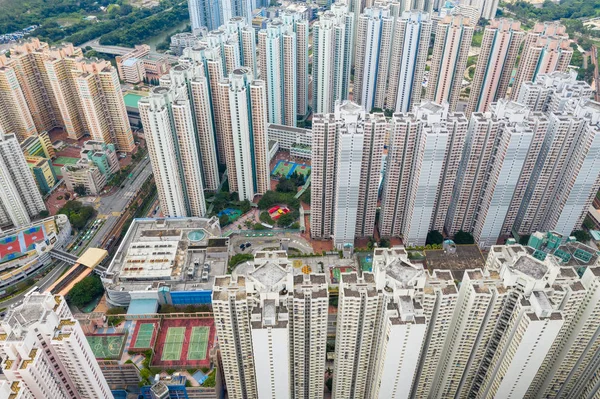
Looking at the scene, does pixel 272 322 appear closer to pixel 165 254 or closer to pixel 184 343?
pixel 184 343

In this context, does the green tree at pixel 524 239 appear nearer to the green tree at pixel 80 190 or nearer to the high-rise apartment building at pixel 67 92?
the green tree at pixel 80 190

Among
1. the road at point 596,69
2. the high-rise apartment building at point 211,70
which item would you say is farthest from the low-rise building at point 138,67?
the road at point 596,69

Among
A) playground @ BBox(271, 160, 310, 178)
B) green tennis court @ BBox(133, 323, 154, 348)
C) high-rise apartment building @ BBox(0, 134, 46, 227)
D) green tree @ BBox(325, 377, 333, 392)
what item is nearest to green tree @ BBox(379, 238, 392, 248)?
playground @ BBox(271, 160, 310, 178)

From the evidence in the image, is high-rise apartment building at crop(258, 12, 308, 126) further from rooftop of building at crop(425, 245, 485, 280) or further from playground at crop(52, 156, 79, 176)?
rooftop of building at crop(425, 245, 485, 280)

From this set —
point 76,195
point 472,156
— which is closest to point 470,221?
point 472,156

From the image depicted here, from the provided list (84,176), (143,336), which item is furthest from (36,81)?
(143,336)

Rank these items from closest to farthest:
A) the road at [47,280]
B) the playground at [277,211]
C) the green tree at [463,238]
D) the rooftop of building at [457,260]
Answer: the road at [47,280], the rooftop of building at [457,260], the green tree at [463,238], the playground at [277,211]

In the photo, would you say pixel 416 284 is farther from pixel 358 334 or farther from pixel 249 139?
pixel 249 139

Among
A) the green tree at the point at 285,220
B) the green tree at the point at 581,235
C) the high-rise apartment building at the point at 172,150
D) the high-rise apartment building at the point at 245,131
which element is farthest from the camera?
the green tree at the point at 285,220
